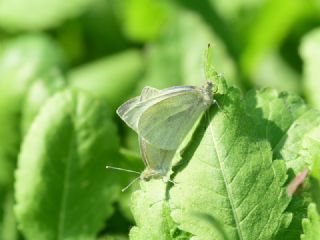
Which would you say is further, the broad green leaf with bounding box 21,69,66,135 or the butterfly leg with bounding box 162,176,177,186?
the broad green leaf with bounding box 21,69,66,135

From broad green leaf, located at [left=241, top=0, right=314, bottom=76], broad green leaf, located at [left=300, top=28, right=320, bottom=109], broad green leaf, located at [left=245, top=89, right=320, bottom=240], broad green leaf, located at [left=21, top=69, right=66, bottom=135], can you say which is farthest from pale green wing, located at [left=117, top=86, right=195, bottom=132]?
broad green leaf, located at [left=241, top=0, right=314, bottom=76]

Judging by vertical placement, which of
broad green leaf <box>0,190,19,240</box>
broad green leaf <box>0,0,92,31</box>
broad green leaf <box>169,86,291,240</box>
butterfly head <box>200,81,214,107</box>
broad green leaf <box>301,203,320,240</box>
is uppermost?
broad green leaf <box>0,0,92,31</box>

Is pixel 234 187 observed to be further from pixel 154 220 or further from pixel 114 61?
pixel 114 61

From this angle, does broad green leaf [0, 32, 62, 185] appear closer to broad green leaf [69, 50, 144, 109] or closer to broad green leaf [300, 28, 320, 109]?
broad green leaf [69, 50, 144, 109]

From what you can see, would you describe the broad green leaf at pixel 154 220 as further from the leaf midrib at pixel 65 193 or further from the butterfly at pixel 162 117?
the leaf midrib at pixel 65 193

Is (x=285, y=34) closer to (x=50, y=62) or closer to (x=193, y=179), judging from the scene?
(x=50, y=62)

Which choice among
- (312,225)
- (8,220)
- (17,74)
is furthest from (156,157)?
(17,74)

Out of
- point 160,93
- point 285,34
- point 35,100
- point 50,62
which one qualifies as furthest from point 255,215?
point 285,34

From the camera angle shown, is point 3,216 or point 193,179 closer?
point 193,179
